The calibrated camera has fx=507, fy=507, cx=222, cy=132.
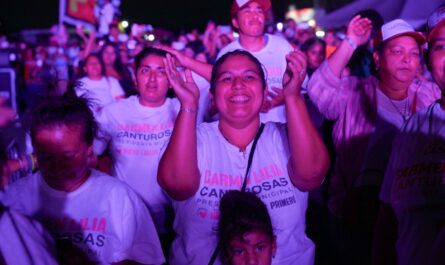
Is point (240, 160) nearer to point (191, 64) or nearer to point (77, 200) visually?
point (77, 200)

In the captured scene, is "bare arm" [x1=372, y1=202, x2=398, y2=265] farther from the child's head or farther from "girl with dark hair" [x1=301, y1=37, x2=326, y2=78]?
"girl with dark hair" [x1=301, y1=37, x2=326, y2=78]

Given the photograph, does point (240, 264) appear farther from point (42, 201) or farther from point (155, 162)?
point (155, 162)

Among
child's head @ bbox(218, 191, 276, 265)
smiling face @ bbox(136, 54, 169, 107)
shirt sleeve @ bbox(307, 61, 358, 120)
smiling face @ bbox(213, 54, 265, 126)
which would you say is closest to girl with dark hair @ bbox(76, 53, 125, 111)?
smiling face @ bbox(136, 54, 169, 107)

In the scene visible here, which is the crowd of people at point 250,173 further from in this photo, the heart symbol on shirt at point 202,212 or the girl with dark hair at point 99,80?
the girl with dark hair at point 99,80

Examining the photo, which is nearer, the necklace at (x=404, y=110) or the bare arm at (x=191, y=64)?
the necklace at (x=404, y=110)

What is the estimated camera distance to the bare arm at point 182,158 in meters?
2.60

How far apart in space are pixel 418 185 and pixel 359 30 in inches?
66.0

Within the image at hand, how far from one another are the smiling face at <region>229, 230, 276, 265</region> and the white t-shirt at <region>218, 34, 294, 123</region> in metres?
1.74

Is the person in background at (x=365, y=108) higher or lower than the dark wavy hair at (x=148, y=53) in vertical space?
lower

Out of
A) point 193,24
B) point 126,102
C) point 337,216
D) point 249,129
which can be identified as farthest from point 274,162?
point 193,24

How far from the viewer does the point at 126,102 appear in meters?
4.36

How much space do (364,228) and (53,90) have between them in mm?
2354

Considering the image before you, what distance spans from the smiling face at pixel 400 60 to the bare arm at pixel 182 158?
161 centimetres

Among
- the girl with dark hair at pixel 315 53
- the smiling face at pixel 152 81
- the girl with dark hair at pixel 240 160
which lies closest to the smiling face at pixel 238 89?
the girl with dark hair at pixel 240 160
